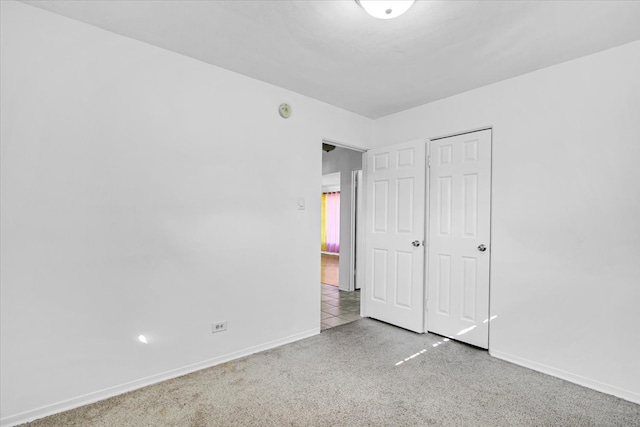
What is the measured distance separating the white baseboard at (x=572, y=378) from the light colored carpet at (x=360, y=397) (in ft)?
Answer: 0.20

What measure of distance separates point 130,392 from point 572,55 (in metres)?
3.86

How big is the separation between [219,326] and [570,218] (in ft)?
9.18

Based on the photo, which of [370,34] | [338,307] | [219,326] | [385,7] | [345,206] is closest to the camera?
[385,7]

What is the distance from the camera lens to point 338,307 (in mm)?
4094

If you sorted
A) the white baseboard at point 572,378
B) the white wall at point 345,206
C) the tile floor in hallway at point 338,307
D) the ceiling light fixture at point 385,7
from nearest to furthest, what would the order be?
1. the ceiling light fixture at point 385,7
2. the white baseboard at point 572,378
3. the tile floor in hallway at point 338,307
4. the white wall at point 345,206

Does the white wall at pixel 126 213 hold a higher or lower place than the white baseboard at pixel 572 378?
higher

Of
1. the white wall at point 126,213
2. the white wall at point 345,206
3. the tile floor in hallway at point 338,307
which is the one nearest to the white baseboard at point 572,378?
Result: the tile floor in hallway at point 338,307

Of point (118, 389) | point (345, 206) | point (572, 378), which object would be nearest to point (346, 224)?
point (345, 206)

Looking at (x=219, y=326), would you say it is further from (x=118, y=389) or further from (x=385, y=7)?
(x=385, y=7)

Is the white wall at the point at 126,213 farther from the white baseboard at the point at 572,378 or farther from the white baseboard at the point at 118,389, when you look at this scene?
the white baseboard at the point at 572,378

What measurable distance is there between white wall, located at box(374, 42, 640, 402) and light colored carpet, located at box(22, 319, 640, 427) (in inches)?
10.2

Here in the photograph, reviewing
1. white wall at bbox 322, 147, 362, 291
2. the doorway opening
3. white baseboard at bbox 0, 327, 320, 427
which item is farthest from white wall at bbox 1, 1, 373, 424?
white wall at bbox 322, 147, 362, 291

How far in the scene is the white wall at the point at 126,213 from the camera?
1.75 metres

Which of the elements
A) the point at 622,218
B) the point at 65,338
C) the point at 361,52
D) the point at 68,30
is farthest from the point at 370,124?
the point at 65,338
